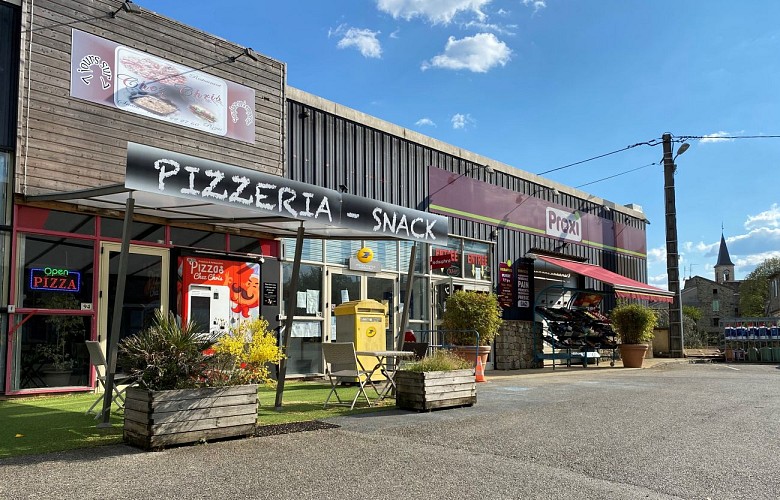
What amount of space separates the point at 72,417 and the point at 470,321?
24.2 feet

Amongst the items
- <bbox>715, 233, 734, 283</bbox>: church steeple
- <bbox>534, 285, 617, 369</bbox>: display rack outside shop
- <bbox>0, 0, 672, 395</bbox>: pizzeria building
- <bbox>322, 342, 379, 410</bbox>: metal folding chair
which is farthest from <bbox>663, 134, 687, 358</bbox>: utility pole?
<bbox>715, 233, 734, 283</bbox>: church steeple

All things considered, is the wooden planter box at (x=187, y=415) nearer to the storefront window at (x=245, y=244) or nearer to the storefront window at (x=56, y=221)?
the storefront window at (x=56, y=221)

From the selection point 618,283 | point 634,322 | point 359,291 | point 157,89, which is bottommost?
point 634,322

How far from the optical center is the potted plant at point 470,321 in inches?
480

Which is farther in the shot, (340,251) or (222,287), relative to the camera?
(340,251)

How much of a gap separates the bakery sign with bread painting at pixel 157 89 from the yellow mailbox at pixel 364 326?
143 inches

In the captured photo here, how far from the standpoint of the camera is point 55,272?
8945 mm

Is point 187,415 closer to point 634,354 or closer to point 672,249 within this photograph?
point 634,354

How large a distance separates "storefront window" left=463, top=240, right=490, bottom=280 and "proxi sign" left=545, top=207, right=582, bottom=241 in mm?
3499

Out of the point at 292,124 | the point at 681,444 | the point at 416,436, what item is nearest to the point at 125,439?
the point at 416,436

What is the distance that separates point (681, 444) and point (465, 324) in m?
6.78

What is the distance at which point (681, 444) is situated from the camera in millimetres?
5652

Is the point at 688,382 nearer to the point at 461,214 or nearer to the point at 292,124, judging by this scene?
the point at 461,214

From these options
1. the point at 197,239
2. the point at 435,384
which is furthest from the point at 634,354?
the point at 197,239
